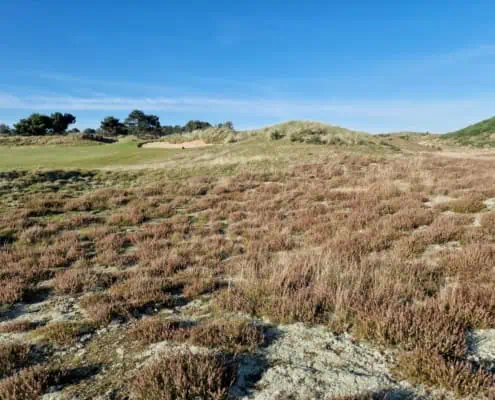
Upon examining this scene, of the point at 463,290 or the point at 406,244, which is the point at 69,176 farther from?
the point at 463,290

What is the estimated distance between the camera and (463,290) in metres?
4.32

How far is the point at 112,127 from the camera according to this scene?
86.9 metres

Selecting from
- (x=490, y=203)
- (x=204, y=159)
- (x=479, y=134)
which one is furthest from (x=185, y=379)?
(x=479, y=134)

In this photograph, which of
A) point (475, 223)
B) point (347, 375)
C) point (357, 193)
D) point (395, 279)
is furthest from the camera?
point (357, 193)

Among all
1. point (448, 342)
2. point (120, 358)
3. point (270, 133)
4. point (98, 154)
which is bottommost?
point (120, 358)

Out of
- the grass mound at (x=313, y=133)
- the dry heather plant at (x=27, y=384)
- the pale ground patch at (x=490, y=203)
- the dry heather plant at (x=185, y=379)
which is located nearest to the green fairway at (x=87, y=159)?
the grass mound at (x=313, y=133)

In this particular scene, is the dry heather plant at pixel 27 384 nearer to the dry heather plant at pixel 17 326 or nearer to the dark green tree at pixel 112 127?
the dry heather plant at pixel 17 326

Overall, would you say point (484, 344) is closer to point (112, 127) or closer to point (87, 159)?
point (87, 159)

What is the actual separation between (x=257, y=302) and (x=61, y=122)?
98.0m

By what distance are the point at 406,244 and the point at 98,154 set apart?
113ft

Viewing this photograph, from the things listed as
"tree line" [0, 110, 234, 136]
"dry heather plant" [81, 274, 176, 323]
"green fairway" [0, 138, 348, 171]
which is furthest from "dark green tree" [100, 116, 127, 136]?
"dry heather plant" [81, 274, 176, 323]

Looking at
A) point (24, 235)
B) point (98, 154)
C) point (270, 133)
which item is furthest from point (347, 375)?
point (98, 154)

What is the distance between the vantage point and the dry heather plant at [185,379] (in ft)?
9.32

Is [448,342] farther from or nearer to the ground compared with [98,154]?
nearer to the ground
